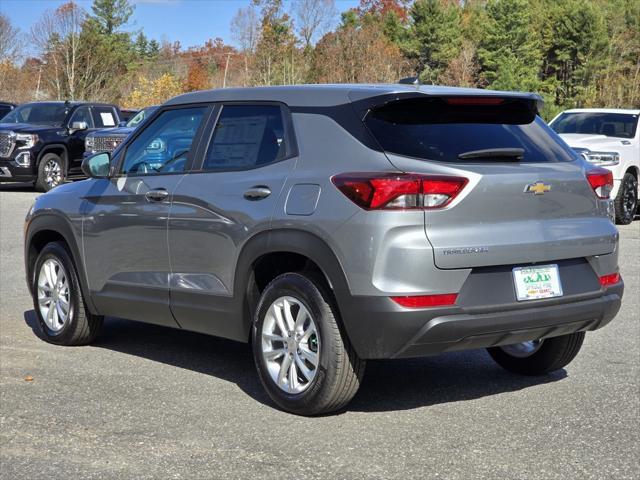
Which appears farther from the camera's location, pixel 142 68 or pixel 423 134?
pixel 142 68

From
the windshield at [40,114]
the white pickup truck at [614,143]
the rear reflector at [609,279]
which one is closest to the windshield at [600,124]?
the white pickup truck at [614,143]

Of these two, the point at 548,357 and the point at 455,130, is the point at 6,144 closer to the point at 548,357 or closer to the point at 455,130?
the point at 548,357

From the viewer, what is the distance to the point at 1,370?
6.39 meters

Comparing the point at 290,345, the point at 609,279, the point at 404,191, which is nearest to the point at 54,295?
the point at 290,345

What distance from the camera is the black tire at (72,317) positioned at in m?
6.97

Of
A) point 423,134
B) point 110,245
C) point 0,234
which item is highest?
→ point 423,134

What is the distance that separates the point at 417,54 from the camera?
5847cm

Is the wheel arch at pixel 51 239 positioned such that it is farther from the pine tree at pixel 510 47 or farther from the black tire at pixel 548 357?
the pine tree at pixel 510 47

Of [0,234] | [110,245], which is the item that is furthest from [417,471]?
[0,234]

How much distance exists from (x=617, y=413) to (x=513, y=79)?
168 ft

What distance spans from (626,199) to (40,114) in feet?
43.2

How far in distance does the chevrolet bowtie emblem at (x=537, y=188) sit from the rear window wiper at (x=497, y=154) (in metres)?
0.18

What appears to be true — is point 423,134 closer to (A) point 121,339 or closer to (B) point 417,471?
(B) point 417,471

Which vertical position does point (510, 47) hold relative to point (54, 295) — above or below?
above
